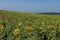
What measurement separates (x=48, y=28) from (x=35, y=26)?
38 centimetres

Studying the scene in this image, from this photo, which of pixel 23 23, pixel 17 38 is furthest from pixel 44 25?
pixel 17 38

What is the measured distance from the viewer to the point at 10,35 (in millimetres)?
5637

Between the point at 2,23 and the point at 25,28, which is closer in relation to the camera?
the point at 25,28

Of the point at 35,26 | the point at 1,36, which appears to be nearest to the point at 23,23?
the point at 35,26

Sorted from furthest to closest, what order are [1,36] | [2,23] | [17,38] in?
[2,23]
[1,36]
[17,38]

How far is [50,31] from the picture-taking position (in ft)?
19.1

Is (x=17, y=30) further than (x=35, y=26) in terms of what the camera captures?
No

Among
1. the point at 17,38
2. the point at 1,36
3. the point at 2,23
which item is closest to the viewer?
the point at 17,38

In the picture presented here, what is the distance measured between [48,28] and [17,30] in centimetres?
91

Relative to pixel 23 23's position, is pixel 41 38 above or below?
below

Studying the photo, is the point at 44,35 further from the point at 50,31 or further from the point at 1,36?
the point at 1,36

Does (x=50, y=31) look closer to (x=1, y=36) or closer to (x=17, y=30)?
(x=17, y=30)

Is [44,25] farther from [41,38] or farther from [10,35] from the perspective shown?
[10,35]

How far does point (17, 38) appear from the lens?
541 cm
